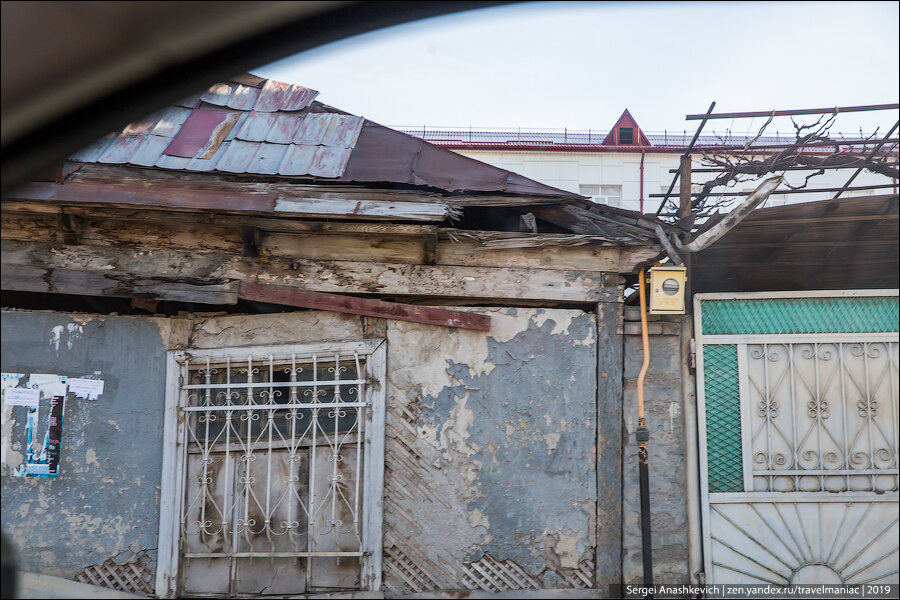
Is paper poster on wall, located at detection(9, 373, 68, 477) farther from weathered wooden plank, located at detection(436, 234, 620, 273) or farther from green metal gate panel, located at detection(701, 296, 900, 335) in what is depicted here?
green metal gate panel, located at detection(701, 296, 900, 335)

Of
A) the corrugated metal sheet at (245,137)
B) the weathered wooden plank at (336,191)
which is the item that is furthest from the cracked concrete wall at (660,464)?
the corrugated metal sheet at (245,137)

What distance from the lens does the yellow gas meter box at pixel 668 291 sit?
15.4 ft

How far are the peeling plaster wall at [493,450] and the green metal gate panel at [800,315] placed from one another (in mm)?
1047

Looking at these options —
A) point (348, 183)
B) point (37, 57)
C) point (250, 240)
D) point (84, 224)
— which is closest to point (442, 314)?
point (348, 183)

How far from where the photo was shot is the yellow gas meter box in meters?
4.68

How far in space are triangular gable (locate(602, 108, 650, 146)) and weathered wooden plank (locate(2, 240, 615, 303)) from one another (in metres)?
14.7

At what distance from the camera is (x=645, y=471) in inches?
183

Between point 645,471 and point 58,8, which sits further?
point 645,471

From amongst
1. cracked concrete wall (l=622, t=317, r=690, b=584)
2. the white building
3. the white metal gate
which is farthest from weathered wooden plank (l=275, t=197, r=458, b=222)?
the white building

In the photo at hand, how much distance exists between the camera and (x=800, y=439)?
4.77 m

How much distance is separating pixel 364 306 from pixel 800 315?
127 inches

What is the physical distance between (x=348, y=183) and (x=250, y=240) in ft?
2.72

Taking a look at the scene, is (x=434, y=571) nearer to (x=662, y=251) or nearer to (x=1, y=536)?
(x=662, y=251)

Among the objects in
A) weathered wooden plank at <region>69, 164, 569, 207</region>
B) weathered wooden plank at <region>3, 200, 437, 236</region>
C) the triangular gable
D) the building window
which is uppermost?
the triangular gable
